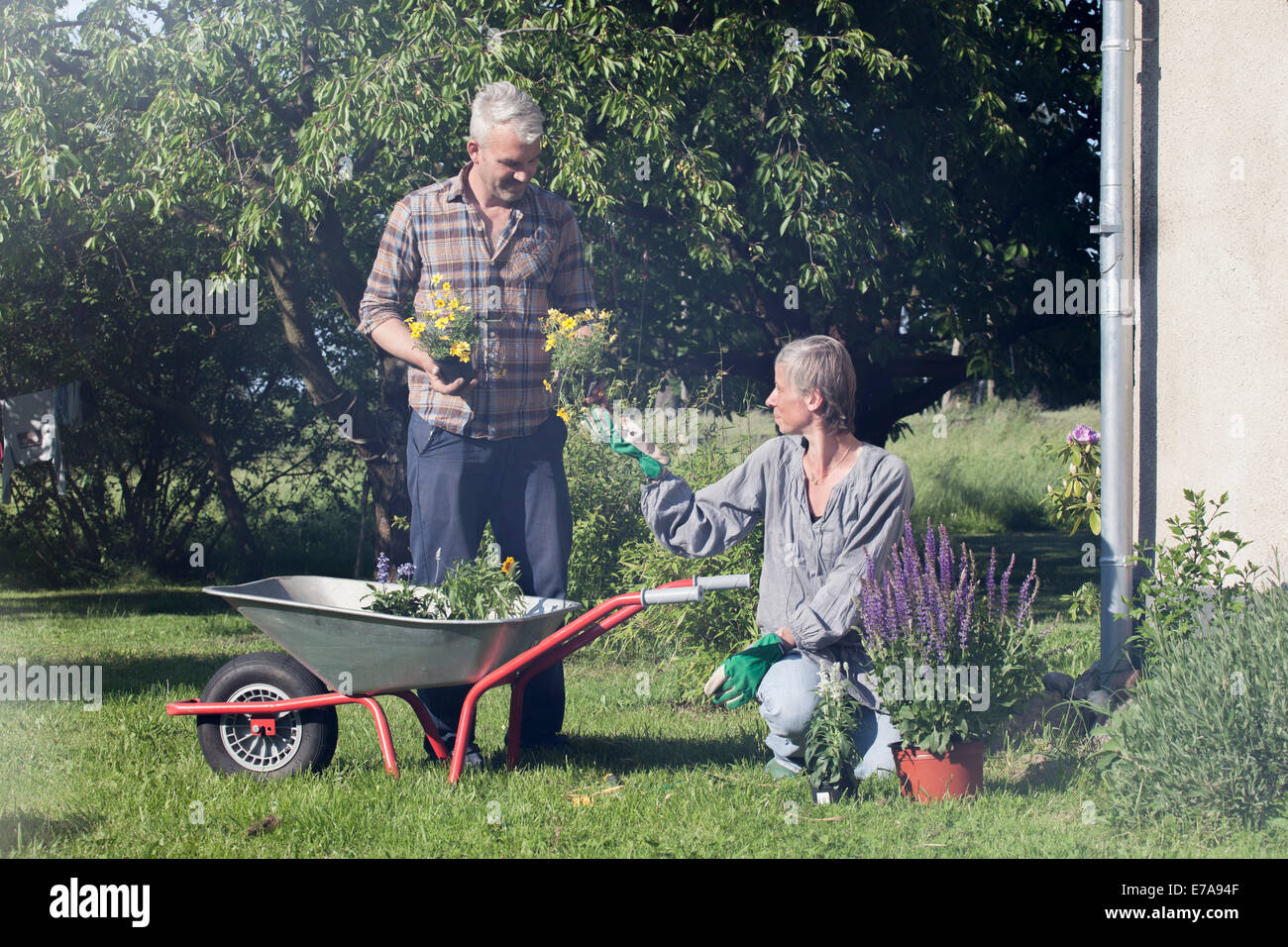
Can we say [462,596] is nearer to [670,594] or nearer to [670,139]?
[670,594]

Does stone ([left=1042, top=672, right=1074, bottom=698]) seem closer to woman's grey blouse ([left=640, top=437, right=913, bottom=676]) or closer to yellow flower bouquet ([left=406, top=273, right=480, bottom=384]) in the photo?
woman's grey blouse ([left=640, top=437, right=913, bottom=676])

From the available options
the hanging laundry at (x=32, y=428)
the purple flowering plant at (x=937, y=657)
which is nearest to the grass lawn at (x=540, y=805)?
the purple flowering plant at (x=937, y=657)

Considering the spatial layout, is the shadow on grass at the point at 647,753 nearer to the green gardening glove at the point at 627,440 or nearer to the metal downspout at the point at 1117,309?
the green gardening glove at the point at 627,440

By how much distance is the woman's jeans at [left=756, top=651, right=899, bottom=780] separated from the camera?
3859mm

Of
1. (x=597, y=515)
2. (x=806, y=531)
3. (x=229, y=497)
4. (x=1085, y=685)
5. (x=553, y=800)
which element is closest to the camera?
(x=553, y=800)

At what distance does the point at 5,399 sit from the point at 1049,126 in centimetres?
928

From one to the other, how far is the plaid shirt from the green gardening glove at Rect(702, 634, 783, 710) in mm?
1164

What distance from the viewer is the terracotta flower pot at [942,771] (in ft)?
12.2

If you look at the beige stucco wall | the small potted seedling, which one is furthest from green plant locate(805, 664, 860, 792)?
the beige stucco wall

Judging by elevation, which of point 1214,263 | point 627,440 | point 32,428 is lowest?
point 627,440

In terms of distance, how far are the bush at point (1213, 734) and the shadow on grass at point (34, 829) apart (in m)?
3.11

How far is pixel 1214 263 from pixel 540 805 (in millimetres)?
3166

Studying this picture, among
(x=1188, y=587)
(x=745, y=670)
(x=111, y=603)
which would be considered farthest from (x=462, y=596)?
(x=111, y=603)

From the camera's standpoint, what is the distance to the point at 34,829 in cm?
369
